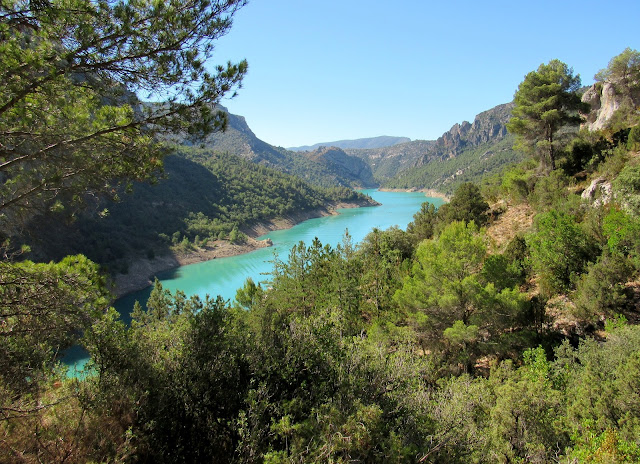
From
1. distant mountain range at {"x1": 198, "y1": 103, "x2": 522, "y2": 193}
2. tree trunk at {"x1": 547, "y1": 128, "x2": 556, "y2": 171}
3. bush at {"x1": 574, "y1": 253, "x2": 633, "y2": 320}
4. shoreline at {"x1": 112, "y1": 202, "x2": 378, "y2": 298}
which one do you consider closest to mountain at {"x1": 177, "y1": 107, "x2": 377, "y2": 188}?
distant mountain range at {"x1": 198, "y1": 103, "x2": 522, "y2": 193}

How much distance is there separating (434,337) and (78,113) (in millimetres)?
10679

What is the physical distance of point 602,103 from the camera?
21.6 meters

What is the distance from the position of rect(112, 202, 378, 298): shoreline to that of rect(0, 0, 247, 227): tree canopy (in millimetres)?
22943

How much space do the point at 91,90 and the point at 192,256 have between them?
147 feet

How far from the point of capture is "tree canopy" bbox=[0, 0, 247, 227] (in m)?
3.30

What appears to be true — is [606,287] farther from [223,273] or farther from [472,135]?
[472,135]

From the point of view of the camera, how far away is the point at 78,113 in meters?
3.96

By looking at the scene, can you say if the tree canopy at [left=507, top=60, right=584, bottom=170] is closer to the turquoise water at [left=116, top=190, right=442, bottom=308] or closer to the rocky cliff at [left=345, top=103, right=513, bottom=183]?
the turquoise water at [left=116, top=190, right=442, bottom=308]

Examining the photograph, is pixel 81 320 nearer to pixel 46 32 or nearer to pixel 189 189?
pixel 46 32

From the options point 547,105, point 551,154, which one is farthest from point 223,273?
point 547,105

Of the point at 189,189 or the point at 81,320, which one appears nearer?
the point at 81,320

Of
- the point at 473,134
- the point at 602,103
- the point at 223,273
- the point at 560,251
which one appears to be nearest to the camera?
the point at 560,251

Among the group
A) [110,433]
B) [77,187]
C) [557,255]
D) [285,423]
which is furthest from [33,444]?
[557,255]

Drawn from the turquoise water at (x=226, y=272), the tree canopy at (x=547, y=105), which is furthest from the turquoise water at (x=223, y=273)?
the tree canopy at (x=547, y=105)
